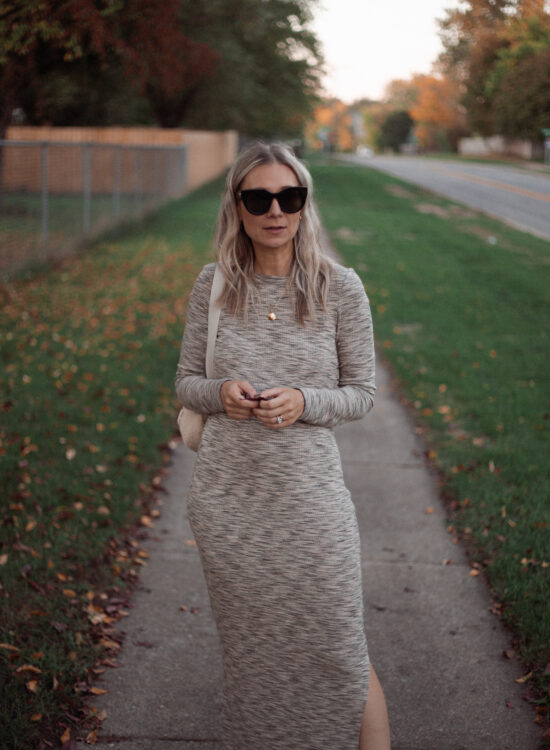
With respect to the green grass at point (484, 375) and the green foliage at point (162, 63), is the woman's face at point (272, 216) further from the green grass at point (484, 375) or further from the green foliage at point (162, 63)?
the green foliage at point (162, 63)

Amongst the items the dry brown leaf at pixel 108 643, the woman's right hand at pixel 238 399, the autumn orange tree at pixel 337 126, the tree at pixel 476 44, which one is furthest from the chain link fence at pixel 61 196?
the autumn orange tree at pixel 337 126

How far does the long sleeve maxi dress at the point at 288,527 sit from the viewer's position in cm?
222

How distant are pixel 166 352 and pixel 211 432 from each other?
5278mm

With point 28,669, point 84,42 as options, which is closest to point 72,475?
point 28,669

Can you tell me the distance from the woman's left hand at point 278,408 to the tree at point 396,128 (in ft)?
363

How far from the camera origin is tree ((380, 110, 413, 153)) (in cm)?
10756

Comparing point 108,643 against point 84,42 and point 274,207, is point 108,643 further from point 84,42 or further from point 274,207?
point 84,42

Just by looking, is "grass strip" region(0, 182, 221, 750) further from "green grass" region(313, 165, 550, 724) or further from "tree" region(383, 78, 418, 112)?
"tree" region(383, 78, 418, 112)

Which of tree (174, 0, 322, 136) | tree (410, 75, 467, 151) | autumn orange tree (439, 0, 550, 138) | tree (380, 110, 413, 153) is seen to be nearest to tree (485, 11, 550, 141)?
autumn orange tree (439, 0, 550, 138)

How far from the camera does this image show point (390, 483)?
516 cm

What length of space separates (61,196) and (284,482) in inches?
453

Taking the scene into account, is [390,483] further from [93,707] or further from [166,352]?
[166,352]

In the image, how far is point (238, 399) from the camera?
2.12 m

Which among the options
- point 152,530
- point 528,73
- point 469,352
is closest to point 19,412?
point 152,530
